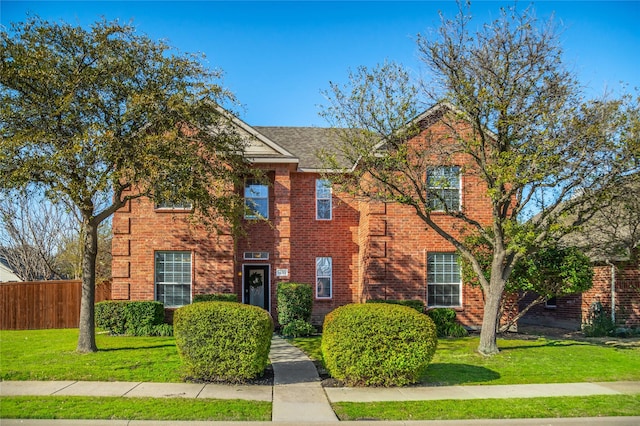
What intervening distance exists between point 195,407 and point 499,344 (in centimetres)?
1015

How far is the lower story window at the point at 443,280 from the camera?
1942 centimetres

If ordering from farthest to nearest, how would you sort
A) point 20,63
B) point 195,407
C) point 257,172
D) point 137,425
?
point 257,172
point 20,63
point 195,407
point 137,425

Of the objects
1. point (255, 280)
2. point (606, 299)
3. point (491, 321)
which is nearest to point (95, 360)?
point (255, 280)

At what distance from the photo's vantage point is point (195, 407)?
882 cm

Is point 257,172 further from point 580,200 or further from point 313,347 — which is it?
point 580,200

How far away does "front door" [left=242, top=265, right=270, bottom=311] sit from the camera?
20750 mm

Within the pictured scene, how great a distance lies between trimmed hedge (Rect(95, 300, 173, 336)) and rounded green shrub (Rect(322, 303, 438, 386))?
29.0 ft

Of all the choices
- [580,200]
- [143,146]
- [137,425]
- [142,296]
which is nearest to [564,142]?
[580,200]

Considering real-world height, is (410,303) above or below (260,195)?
below

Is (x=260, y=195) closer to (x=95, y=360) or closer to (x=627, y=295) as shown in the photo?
(x=95, y=360)

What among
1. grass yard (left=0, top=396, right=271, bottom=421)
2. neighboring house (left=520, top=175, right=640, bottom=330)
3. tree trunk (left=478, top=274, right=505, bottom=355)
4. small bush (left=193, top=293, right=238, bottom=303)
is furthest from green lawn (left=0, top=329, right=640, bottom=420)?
neighboring house (left=520, top=175, right=640, bottom=330)

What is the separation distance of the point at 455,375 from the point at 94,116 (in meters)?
10.1

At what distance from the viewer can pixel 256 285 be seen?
2083cm

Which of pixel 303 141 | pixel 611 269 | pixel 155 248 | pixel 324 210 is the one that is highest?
pixel 303 141
